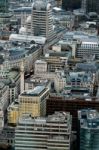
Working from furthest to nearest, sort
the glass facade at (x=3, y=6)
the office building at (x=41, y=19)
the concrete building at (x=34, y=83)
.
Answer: the glass facade at (x=3, y=6), the office building at (x=41, y=19), the concrete building at (x=34, y=83)

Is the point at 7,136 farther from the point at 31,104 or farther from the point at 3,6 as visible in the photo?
the point at 3,6

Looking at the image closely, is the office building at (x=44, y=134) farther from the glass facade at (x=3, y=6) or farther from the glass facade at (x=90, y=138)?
the glass facade at (x=3, y=6)

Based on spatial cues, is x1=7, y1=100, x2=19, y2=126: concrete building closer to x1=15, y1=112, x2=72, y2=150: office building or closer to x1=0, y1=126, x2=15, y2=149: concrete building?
x1=0, y1=126, x2=15, y2=149: concrete building

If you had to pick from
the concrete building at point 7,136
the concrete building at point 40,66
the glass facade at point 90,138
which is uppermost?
the concrete building at point 40,66

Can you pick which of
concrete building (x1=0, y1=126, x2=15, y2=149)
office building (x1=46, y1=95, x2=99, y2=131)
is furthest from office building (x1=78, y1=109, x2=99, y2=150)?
concrete building (x1=0, y1=126, x2=15, y2=149)

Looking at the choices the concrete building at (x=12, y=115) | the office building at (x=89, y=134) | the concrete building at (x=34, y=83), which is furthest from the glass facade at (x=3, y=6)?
the office building at (x=89, y=134)

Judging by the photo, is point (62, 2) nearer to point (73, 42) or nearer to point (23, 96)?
point (73, 42)
